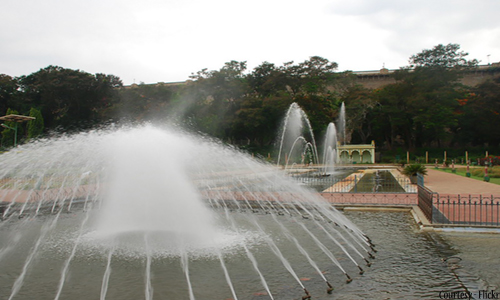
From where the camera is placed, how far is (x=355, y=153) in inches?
2132

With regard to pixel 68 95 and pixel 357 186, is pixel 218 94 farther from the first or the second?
pixel 357 186

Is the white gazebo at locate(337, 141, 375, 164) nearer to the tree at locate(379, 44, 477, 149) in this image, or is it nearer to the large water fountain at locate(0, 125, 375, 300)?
the tree at locate(379, 44, 477, 149)

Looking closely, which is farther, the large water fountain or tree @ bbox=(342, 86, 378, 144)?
tree @ bbox=(342, 86, 378, 144)

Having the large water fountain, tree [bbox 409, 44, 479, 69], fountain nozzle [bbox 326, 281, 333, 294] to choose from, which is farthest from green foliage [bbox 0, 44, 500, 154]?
fountain nozzle [bbox 326, 281, 333, 294]

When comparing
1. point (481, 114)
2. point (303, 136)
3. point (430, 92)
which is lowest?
point (303, 136)

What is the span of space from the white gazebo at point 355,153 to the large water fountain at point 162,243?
39.9 meters

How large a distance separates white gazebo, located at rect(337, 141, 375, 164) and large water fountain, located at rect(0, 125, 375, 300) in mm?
39906

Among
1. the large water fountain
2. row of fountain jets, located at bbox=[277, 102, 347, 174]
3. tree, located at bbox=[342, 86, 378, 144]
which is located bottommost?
the large water fountain

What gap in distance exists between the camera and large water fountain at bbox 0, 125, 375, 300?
6434mm

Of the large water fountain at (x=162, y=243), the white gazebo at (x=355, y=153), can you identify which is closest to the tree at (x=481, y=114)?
the white gazebo at (x=355, y=153)

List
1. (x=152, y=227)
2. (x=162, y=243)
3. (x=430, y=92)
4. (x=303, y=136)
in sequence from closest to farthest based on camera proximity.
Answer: (x=162, y=243) → (x=152, y=227) → (x=430, y=92) → (x=303, y=136)

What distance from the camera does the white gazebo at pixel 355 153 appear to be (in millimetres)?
52688

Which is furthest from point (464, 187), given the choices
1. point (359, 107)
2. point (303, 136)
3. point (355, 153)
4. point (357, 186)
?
point (359, 107)

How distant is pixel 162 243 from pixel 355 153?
1904 inches
